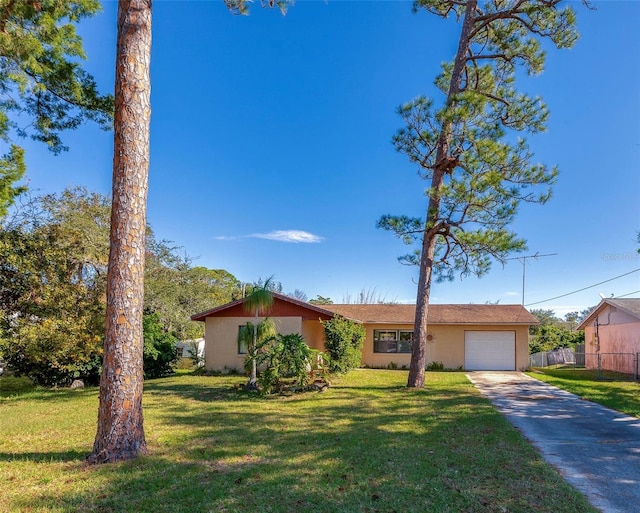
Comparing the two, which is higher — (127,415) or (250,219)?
(250,219)

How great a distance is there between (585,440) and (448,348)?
44.7ft

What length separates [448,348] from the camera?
1969cm

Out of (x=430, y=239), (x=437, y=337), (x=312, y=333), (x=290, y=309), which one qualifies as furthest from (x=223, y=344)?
(x=437, y=337)

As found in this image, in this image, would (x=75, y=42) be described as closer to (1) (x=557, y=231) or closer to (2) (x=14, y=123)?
(2) (x=14, y=123)

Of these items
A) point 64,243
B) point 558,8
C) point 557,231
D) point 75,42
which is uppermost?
point 558,8

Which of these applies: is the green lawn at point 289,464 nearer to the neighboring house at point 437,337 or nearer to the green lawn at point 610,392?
the green lawn at point 610,392

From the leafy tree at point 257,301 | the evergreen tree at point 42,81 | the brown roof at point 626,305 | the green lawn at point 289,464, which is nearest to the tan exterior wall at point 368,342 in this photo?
the brown roof at point 626,305

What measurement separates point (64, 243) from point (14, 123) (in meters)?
4.24

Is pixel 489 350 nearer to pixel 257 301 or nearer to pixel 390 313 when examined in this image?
pixel 390 313

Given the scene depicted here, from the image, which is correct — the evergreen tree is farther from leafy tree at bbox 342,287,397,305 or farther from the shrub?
leafy tree at bbox 342,287,397,305

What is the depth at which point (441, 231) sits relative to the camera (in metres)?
12.0

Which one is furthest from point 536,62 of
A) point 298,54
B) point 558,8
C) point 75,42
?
point 75,42

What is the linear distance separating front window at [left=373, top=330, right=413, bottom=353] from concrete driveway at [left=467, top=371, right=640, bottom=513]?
27.1 feet

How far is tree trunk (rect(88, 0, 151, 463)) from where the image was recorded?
5039 mm
